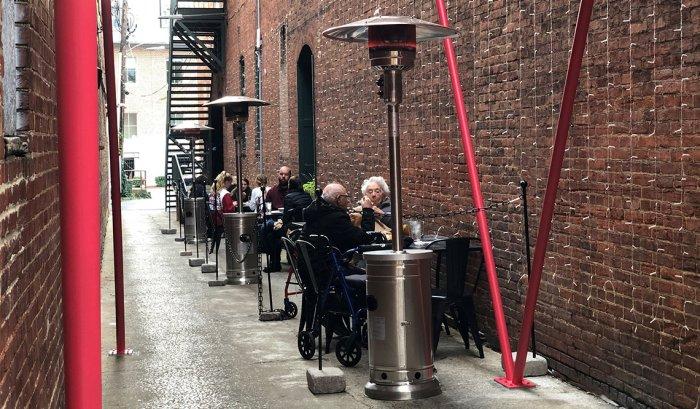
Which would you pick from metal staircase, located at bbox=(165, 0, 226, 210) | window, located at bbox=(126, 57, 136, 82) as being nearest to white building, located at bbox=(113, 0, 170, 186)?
window, located at bbox=(126, 57, 136, 82)

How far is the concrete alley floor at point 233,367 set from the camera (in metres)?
7.88

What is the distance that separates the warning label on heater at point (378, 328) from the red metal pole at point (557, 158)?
961mm

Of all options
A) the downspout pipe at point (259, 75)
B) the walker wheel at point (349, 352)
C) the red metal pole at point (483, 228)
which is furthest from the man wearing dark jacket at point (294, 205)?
the downspout pipe at point (259, 75)

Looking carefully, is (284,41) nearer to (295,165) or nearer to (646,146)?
(295,165)

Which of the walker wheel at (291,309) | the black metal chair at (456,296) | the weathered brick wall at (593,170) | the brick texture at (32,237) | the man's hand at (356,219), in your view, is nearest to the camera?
the brick texture at (32,237)

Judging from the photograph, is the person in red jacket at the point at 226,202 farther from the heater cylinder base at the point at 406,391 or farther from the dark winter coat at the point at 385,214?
the heater cylinder base at the point at 406,391

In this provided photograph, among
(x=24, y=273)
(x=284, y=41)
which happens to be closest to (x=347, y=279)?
(x=24, y=273)

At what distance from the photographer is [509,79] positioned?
31.1 feet

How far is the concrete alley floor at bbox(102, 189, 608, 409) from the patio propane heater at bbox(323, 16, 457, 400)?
18 centimetres

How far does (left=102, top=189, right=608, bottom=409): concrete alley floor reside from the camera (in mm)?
7875

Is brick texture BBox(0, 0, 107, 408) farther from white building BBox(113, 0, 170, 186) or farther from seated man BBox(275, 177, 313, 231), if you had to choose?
white building BBox(113, 0, 170, 186)

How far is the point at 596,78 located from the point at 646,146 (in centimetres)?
85

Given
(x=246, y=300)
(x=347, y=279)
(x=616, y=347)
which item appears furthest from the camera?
(x=246, y=300)

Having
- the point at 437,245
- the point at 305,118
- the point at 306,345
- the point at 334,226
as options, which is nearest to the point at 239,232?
the point at 305,118
